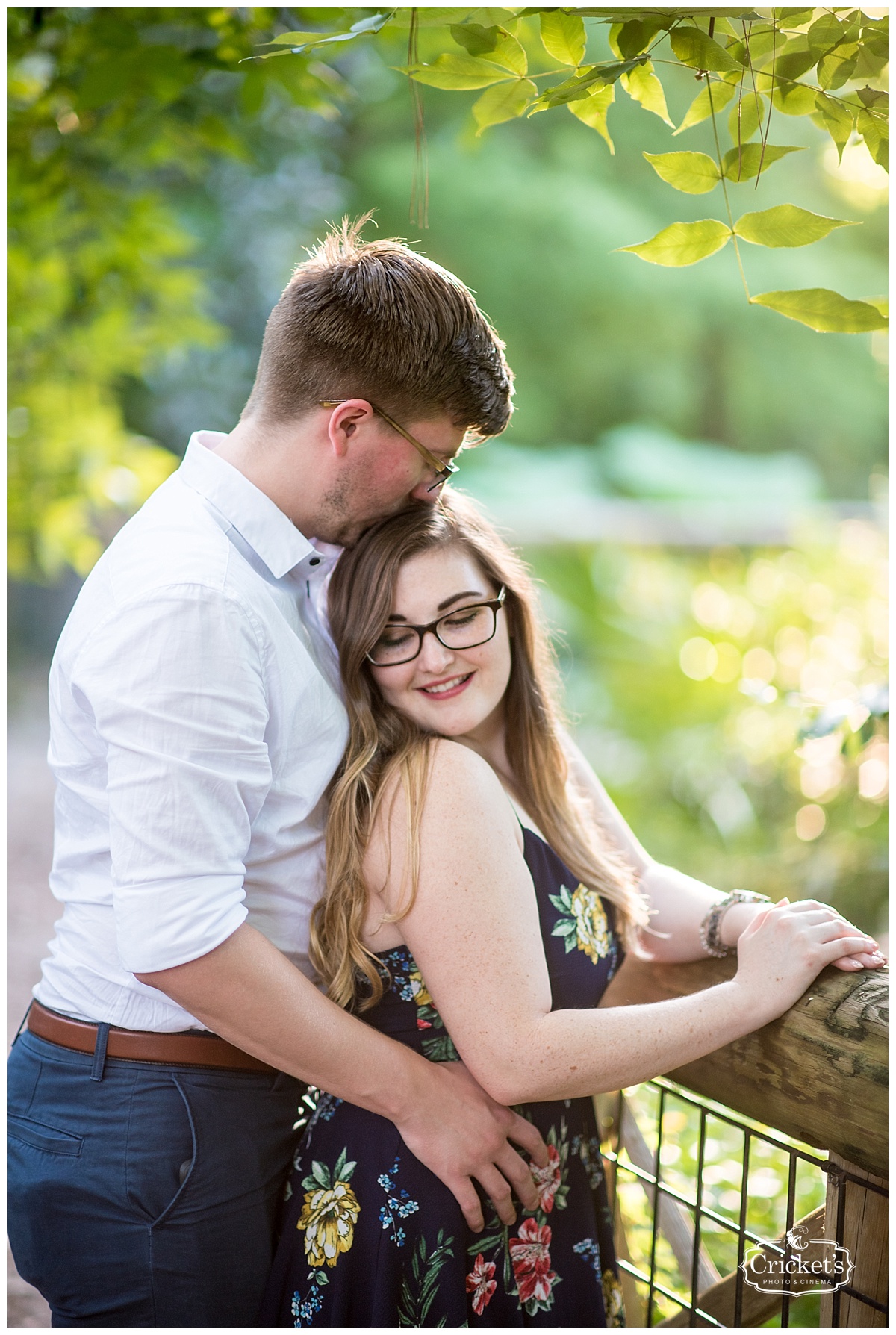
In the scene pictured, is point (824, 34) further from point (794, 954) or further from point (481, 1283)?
point (481, 1283)

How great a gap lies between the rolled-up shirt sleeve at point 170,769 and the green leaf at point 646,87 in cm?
82

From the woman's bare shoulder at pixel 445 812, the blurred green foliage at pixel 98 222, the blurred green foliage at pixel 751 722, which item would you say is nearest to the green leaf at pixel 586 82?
the woman's bare shoulder at pixel 445 812

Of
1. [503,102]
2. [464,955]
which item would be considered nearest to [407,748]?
[464,955]

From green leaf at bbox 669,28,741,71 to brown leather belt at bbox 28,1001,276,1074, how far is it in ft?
4.40

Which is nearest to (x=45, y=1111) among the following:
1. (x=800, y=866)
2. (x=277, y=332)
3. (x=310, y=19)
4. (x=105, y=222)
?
(x=277, y=332)

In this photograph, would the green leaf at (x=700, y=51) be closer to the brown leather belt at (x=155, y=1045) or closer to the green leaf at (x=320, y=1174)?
the brown leather belt at (x=155, y=1045)

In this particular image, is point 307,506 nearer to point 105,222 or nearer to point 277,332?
point 277,332

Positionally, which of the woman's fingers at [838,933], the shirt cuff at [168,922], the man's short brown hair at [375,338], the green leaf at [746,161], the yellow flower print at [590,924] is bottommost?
the yellow flower print at [590,924]

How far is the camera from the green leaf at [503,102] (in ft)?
4.21

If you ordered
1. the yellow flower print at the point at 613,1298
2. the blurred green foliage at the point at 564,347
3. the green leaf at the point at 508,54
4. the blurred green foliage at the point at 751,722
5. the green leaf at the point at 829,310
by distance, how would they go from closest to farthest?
the green leaf at the point at 829,310
the green leaf at the point at 508,54
the yellow flower print at the point at 613,1298
the blurred green foliage at the point at 564,347
the blurred green foliage at the point at 751,722

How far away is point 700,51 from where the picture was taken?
116 cm

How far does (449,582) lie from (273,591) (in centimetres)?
27

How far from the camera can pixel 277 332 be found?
1.51 meters

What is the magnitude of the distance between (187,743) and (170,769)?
36 millimetres
